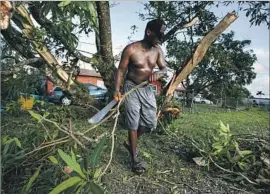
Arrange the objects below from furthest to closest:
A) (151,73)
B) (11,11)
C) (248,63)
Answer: (248,63), (151,73), (11,11)

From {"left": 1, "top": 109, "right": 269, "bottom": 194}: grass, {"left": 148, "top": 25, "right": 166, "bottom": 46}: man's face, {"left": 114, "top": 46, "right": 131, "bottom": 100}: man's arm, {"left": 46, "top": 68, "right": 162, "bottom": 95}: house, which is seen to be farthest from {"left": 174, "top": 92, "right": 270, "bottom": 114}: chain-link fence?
{"left": 148, "top": 25, "right": 166, "bottom": 46}: man's face

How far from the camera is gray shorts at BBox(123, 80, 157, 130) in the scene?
287 centimetres

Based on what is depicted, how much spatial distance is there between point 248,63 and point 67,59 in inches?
207

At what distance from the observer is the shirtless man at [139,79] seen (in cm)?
275

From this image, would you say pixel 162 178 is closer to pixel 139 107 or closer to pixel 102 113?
pixel 139 107

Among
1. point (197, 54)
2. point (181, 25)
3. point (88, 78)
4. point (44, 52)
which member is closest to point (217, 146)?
point (197, 54)

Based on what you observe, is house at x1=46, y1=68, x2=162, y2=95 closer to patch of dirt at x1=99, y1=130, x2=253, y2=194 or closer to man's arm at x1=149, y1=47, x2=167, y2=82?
patch of dirt at x1=99, y1=130, x2=253, y2=194

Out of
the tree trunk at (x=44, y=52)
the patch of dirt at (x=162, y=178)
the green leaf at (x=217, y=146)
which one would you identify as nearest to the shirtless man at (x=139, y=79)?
the patch of dirt at (x=162, y=178)

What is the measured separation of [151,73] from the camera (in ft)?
9.32

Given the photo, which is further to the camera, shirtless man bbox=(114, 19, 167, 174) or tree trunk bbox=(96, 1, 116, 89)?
tree trunk bbox=(96, 1, 116, 89)

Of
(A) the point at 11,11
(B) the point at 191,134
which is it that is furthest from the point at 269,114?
(A) the point at 11,11

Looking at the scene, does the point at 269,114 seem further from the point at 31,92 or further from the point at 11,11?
the point at 11,11

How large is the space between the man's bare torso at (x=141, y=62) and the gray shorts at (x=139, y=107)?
7cm

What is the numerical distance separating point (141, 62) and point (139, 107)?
1.25ft
